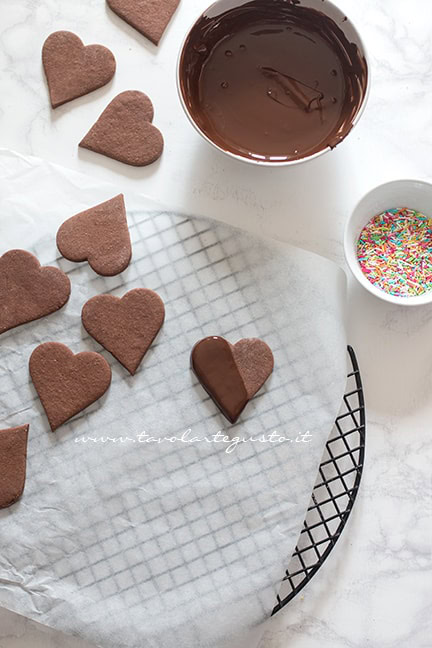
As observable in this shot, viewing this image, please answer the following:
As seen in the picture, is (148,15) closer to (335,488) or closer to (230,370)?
(230,370)

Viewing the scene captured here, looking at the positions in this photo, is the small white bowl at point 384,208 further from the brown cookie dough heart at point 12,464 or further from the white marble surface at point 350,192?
the brown cookie dough heart at point 12,464

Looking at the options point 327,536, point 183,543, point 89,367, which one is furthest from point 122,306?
point 327,536

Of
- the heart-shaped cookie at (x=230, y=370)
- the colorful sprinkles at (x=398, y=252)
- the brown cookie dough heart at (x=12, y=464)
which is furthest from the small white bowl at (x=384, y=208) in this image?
the brown cookie dough heart at (x=12, y=464)

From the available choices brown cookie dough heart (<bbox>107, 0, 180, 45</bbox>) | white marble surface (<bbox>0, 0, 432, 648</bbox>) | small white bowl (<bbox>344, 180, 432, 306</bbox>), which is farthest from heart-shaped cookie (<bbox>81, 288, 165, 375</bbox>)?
brown cookie dough heart (<bbox>107, 0, 180, 45</bbox>)

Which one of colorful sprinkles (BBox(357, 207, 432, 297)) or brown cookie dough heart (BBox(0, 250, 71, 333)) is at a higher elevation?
colorful sprinkles (BBox(357, 207, 432, 297))

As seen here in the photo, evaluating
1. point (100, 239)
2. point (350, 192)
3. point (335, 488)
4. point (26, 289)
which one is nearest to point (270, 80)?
point (350, 192)

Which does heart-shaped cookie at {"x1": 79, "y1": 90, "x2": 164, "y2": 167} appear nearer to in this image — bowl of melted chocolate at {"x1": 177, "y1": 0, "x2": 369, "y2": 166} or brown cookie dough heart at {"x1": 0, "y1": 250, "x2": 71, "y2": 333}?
bowl of melted chocolate at {"x1": 177, "y1": 0, "x2": 369, "y2": 166}
